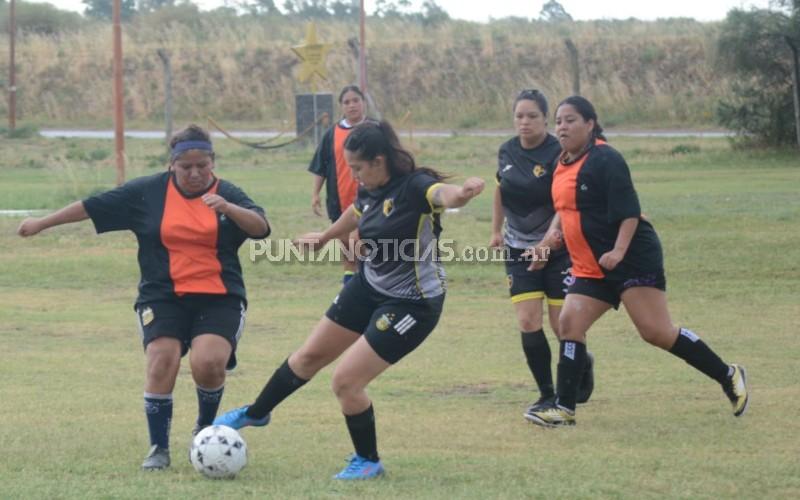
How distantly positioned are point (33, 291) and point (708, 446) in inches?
410

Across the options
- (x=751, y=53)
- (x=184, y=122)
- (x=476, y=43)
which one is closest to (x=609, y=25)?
(x=476, y=43)

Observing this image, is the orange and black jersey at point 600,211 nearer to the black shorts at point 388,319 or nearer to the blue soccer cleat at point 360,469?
the black shorts at point 388,319

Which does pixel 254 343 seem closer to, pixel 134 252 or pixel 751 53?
pixel 134 252

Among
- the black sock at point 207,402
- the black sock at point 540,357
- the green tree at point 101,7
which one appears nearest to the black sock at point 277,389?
the black sock at point 207,402

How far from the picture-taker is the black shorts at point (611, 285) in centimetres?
806

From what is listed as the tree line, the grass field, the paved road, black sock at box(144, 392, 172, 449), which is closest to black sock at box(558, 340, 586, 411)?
the grass field

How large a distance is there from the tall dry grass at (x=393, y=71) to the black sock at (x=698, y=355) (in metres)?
41.3

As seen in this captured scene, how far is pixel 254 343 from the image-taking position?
12055mm

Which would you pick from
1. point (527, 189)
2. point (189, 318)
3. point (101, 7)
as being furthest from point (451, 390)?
point (101, 7)

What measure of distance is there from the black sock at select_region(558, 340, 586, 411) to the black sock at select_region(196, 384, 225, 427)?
2197 millimetres

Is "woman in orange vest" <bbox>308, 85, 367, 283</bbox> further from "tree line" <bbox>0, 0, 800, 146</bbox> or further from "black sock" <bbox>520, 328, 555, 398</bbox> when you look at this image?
"tree line" <bbox>0, 0, 800, 146</bbox>

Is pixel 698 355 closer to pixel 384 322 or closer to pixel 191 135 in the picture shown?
pixel 384 322

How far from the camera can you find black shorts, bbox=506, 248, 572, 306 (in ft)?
28.8

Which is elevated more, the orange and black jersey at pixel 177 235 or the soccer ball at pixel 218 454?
the orange and black jersey at pixel 177 235
